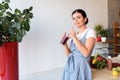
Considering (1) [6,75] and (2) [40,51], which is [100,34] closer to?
(2) [40,51]

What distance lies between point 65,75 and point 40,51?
1.68 meters

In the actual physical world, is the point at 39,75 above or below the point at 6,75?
below

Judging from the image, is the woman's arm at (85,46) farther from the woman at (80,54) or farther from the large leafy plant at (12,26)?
the large leafy plant at (12,26)

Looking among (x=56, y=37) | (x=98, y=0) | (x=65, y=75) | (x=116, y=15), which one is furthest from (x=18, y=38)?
(x=116, y=15)

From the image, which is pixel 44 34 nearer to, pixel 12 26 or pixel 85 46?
pixel 12 26

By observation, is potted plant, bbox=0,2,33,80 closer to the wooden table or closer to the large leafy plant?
the large leafy plant

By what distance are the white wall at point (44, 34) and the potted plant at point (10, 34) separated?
2.52 ft

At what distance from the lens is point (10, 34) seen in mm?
2400

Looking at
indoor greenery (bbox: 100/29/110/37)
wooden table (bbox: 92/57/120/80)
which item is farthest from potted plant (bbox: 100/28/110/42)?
wooden table (bbox: 92/57/120/80)

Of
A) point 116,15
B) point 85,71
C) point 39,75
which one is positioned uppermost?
point 116,15

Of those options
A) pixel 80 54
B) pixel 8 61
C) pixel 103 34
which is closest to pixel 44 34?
pixel 8 61

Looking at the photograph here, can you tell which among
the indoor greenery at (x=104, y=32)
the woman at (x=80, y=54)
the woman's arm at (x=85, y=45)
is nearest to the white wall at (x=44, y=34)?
the indoor greenery at (x=104, y=32)

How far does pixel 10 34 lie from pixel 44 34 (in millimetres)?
1211

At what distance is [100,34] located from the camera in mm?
4727
